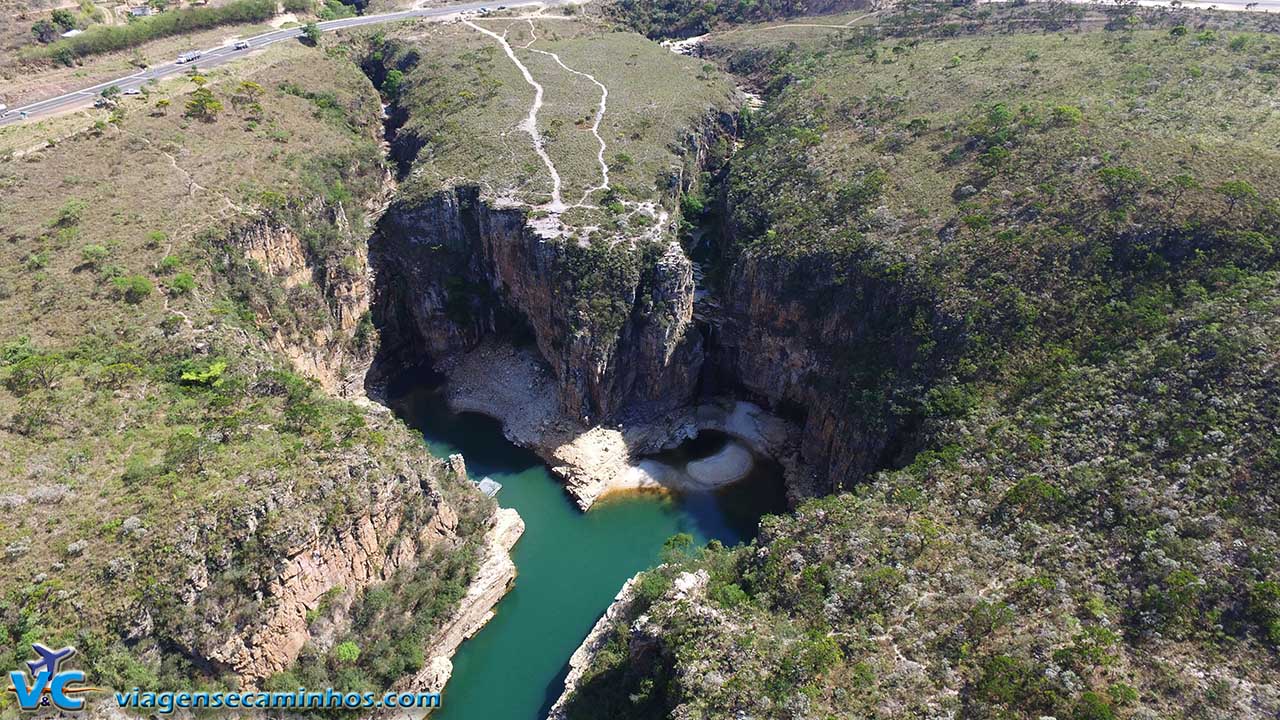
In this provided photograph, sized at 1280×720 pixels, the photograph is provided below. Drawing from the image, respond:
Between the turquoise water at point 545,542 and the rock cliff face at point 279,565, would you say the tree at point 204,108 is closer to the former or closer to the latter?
the turquoise water at point 545,542

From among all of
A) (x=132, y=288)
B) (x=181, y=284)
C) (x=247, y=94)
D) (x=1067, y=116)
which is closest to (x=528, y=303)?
(x=181, y=284)

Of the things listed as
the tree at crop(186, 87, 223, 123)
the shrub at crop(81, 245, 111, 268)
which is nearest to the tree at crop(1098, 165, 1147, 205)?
the shrub at crop(81, 245, 111, 268)

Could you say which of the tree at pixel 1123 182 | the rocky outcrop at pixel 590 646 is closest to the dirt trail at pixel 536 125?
the rocky outcrop at pixel 590 646

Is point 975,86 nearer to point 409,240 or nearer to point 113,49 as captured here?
point 409,240

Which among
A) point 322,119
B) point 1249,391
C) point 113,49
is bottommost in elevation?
point 1249,391

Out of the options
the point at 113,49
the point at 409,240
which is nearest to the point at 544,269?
the point at 409,240

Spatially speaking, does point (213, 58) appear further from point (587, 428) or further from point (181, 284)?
point (587, 428)
